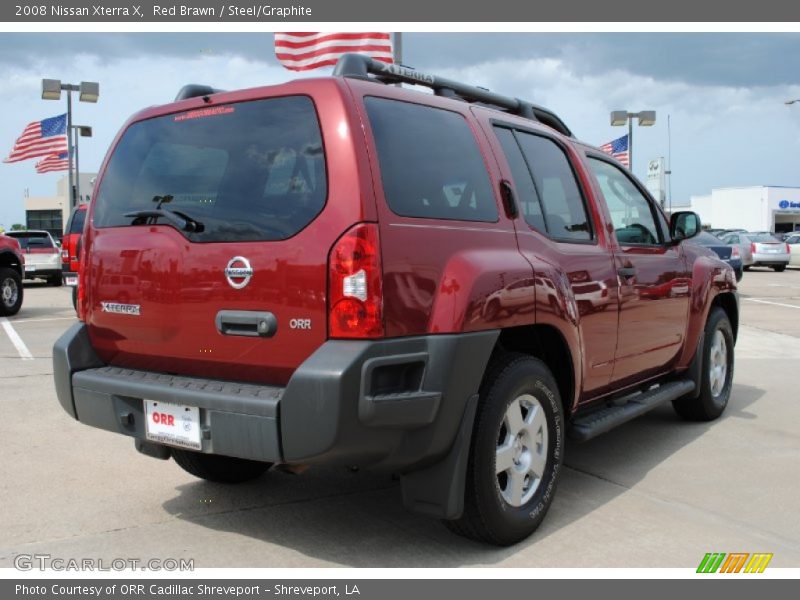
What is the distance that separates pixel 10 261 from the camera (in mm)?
13586

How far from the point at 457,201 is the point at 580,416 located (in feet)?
5.32

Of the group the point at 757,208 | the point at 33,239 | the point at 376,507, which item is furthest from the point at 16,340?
the point at 757,208

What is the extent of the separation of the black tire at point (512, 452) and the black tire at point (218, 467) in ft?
4.58

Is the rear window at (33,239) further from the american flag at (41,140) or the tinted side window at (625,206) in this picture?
the tinted side window at (625,206)

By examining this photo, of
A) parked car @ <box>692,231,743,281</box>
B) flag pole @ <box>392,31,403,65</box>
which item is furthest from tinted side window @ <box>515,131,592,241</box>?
parked car @ <box>692,231,743,281</box>

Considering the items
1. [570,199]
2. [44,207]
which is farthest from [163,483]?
[44,207]

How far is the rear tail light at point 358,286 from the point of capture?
293cm

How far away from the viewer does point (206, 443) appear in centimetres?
314

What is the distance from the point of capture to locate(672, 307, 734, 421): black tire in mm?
5727

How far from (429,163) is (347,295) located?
77 centimetres

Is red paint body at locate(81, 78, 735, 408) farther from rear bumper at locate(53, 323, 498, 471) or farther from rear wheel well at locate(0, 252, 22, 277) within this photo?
rear wheel well at locate(0, 252, 22, 277)

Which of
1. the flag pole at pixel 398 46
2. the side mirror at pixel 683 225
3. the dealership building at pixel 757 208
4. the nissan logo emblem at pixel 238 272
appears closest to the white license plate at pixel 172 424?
the nissan logo emblem at pixel 238 272

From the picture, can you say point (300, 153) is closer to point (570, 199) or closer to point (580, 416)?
point (570, 199)

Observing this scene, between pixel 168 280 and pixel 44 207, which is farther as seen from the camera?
pixel 44 207
